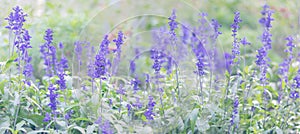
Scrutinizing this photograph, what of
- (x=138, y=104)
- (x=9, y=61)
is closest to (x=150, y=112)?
(x=138, y=104)

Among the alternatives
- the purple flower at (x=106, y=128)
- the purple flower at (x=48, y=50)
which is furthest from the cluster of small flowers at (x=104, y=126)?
the purple flower at (x=48, y=50)

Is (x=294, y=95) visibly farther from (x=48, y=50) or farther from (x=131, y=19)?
(x=48, y=50)

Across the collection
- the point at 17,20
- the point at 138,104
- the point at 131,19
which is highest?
the point at 131,19

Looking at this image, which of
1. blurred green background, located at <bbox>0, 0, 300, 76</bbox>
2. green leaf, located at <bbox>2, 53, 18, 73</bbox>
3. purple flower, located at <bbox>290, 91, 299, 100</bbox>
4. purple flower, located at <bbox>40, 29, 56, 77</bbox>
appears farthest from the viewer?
blurred green background, located at <bbox>0, 0, 300, 76</bbox>

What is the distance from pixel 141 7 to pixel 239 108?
321 centimetres

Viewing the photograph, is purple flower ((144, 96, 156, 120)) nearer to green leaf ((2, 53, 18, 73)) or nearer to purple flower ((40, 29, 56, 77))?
purple flower ((40, 29, 56, 77))

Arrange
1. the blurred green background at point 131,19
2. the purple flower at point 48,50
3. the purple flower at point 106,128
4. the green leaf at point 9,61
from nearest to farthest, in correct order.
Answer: the purple flower at point 106,128 < the green leaf at point 9,61 < the purple flower at point 48,50 < the blurred green background at point 131,19

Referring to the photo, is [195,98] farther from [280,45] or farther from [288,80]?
[280,45]

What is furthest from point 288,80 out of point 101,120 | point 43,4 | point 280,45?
point 43,4

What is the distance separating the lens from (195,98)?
3119mm

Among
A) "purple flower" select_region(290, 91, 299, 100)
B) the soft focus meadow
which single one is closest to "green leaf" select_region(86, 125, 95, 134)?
the soft focus meadow

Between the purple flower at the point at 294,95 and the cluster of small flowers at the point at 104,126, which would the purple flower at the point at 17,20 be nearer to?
the cluster of small flowers at the point at 104,126

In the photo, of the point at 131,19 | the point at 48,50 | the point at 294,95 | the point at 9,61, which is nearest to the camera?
the point at 9,61

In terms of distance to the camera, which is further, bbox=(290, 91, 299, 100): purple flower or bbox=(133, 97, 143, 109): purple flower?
bbox=(290, 91, 299, 100): purple flower
